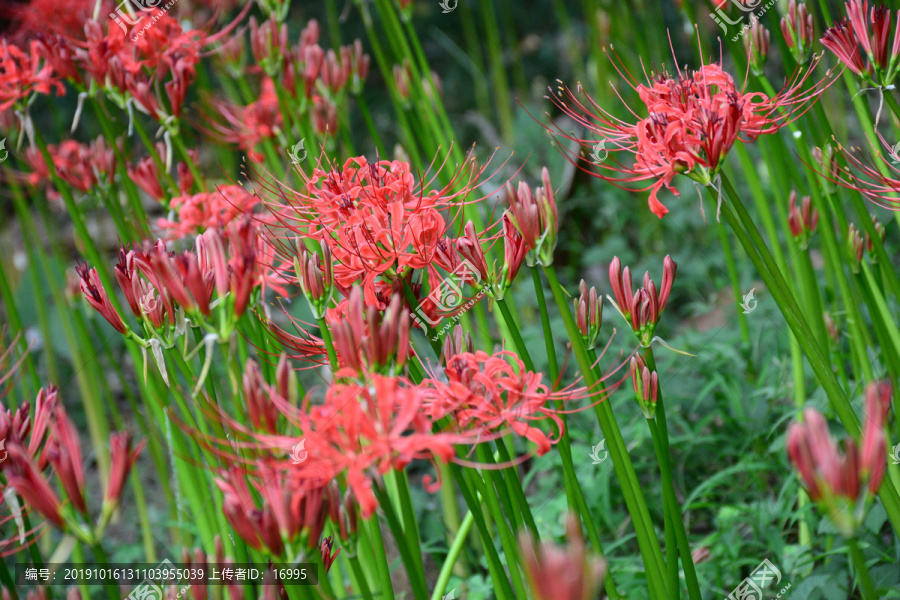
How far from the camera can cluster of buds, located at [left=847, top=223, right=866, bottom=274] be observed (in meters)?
1.25

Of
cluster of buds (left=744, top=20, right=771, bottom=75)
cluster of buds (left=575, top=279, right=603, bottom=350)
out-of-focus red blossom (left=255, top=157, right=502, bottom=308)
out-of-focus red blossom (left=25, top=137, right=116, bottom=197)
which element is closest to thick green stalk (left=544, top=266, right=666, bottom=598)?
cluster of buds (left=575, top=279, right=603, bottom=350)

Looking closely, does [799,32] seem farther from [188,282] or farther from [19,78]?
[19,78]

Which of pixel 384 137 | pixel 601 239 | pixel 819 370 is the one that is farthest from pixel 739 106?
pixel 384 137

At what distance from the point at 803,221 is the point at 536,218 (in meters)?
0.79

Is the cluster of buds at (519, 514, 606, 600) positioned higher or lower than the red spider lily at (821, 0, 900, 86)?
lower

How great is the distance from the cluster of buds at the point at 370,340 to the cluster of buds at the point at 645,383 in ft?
1.10

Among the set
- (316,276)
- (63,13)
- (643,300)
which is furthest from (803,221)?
(63,13)

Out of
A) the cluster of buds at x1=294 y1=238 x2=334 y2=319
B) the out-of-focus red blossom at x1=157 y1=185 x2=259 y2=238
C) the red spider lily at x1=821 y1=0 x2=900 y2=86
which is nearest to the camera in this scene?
the cluster of buds at x1=294 y1=238 x2=334 y2=319

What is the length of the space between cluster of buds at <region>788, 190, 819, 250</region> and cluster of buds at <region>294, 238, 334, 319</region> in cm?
101

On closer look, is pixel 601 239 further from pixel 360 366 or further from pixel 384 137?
pixel 360 366

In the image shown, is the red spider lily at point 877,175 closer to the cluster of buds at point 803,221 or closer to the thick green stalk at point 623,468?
the cluster of buds at point 803,221

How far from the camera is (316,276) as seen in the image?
0.87 meters

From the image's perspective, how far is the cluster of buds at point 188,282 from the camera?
83 cm

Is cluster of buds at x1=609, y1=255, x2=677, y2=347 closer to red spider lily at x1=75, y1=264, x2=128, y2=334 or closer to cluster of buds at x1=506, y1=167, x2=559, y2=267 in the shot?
cluster of buds at x1=506, y1=167, x2=559, y2=267
